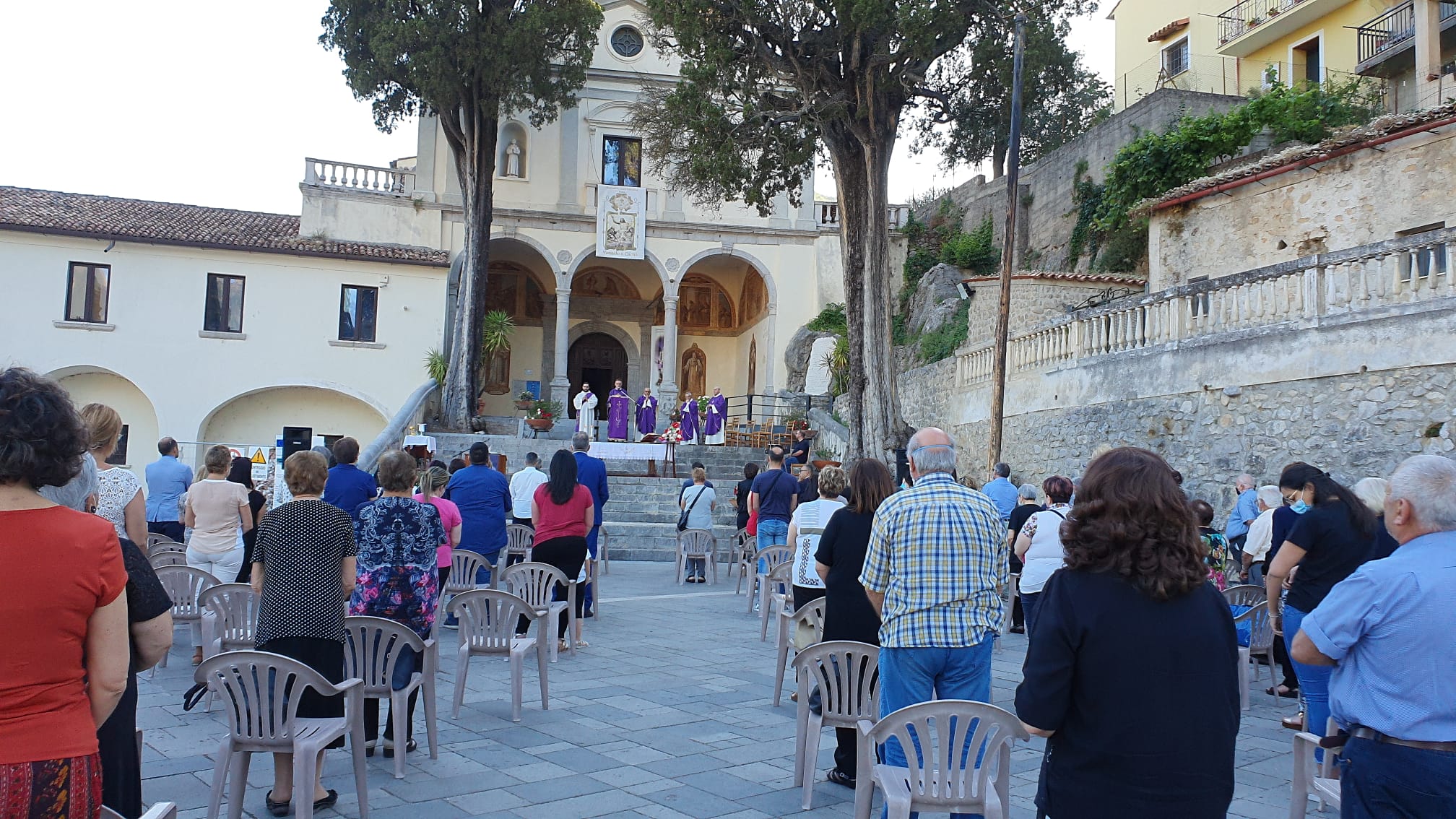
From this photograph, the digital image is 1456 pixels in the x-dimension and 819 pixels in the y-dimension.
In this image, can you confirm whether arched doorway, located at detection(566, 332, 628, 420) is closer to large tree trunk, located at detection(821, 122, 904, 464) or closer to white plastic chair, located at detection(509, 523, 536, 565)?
large tree trunk, located at detection(821, 122, 904, 464)

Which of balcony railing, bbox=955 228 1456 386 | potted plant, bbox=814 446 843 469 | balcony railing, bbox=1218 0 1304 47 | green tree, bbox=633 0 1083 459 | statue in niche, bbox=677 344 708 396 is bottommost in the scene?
potted plant, bbox=814 446 843 469

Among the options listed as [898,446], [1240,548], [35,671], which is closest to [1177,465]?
[1240,548]

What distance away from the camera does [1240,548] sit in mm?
10086

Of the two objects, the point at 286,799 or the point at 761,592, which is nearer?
the point at 286,799


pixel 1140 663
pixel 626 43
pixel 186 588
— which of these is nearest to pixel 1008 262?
pixel 186 588

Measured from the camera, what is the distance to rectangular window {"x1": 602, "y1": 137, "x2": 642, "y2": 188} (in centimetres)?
3022

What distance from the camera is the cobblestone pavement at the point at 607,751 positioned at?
187 inches

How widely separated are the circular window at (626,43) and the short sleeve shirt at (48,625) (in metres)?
30.0

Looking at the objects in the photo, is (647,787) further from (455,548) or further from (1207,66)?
(1207,66)

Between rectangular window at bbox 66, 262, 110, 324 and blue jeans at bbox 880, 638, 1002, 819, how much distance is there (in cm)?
2582

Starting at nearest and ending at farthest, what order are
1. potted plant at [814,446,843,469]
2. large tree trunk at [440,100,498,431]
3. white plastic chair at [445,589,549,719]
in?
white plastic chair at [445,589,549,719], potted plant at [814,446,843,469], large tree trunk at [440,100,498,431]

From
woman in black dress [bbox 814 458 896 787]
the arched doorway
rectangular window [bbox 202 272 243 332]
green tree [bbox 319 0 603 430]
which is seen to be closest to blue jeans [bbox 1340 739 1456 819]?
woman in black dress [bbox 814 458 896 787]

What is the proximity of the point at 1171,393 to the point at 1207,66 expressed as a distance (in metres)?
20.0

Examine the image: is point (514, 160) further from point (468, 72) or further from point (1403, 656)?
point (1403, 656)
